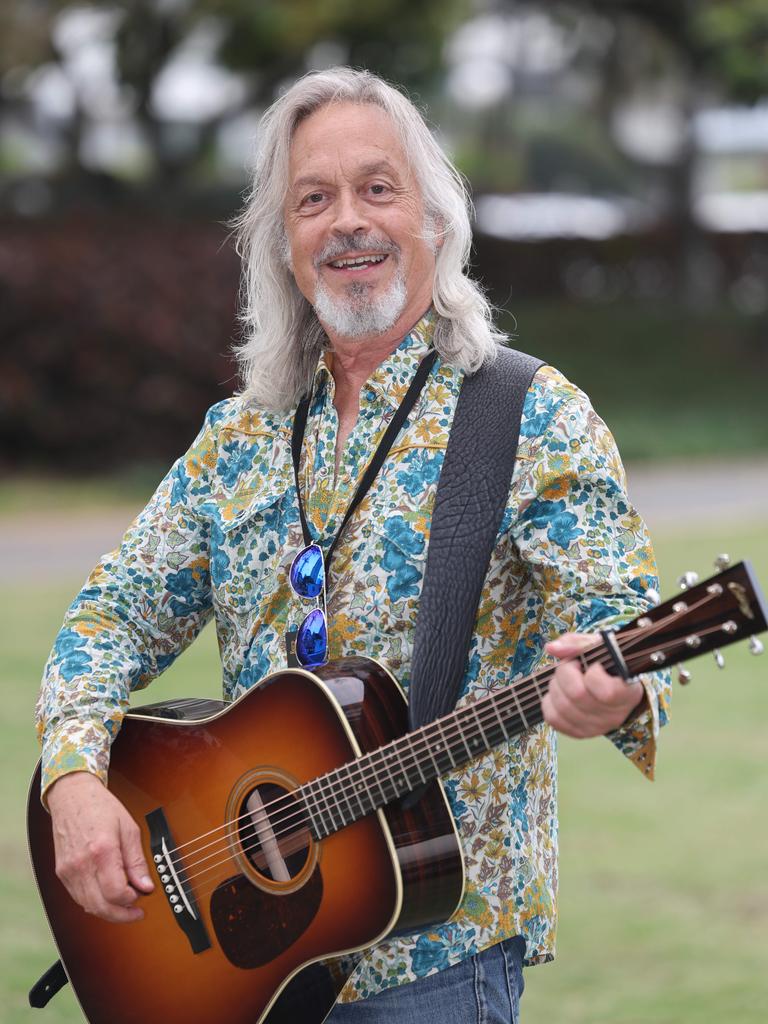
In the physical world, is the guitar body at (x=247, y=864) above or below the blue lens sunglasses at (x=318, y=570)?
below

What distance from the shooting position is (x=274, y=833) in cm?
251

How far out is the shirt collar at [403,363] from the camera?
2645 millimetres

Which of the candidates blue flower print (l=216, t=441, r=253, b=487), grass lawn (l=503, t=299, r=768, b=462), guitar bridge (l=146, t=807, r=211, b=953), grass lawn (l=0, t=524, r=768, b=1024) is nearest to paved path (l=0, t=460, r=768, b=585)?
grass lawn (l=503, t=299, r=768, b=462)

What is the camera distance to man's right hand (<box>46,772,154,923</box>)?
2510 mm

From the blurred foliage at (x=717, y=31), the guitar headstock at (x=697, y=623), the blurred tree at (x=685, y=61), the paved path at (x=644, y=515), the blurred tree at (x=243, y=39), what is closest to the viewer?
the guitar headstock at (x=697, y=623)

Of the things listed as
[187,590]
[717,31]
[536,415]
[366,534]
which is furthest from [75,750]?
[717,31]

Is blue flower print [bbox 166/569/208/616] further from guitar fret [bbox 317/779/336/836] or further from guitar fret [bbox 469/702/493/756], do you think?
guitar fret [bbox 469/702/493/756]

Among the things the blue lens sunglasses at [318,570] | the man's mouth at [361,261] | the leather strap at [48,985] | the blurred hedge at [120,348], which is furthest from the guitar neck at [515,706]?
the blurred hedge at [120,348]

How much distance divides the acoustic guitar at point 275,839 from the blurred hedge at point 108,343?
1031 cm

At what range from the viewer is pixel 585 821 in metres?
5.96

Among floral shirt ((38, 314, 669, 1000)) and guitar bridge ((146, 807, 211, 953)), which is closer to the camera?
floral shirt ((38, 314, 669, 1000))

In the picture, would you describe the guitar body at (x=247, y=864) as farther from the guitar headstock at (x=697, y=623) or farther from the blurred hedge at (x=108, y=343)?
the blurred hedge at (x=108, y=343)

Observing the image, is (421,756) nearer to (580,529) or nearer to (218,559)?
(580,529)

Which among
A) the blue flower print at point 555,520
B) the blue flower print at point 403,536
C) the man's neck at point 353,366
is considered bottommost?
the blue flower print at point 555,520
